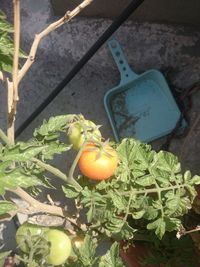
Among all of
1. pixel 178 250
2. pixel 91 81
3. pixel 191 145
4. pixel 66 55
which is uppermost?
pixel 66 55

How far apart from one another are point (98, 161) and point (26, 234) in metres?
0.19

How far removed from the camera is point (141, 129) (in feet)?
5.86

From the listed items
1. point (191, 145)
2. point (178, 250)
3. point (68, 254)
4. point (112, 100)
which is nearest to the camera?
point (68, 254)

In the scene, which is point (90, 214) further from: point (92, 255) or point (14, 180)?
point (14, 180)

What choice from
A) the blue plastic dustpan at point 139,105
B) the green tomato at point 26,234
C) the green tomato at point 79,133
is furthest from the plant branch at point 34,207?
the blue plastic dustpan at point 139,105

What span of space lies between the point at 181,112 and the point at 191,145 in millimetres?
124

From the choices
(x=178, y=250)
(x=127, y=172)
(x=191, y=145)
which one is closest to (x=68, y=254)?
(x=127, y=172)

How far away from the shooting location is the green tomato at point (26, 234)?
888 millimetres

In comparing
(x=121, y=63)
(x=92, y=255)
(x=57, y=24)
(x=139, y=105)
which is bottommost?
(x=139, y=105)

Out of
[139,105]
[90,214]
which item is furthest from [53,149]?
[139,105]

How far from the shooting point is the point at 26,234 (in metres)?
0.90

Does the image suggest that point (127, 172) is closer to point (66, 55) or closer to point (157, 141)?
point (157, 141)

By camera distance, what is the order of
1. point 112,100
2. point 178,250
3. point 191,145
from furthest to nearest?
point 112,100, point 191,145, point 178,250

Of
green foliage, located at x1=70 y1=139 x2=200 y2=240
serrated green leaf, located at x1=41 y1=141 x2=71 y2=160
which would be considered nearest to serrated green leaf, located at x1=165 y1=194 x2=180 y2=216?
green foliage, located at x1=70 y1=139 x2=200 y2=240
